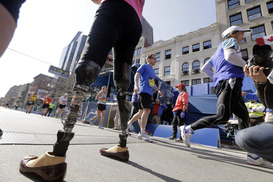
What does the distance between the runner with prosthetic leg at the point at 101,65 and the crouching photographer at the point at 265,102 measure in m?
0.89

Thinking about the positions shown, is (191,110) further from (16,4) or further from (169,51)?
(169,51)

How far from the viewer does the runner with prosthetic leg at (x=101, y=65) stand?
2.34ft

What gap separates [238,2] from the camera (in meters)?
17.6

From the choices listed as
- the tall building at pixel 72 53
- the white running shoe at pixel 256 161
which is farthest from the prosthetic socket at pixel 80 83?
the tall building at pixel 72 53

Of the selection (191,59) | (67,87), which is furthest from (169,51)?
(67,87)

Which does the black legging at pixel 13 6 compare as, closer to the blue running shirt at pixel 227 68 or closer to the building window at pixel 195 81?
the blue running shirt at pixel 227 68

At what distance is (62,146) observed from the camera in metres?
0.75

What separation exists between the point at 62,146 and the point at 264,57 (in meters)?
1.21

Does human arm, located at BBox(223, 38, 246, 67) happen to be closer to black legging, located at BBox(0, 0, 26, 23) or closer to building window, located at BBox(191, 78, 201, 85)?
black legging, located at BBox(0, 0, 26, 23)

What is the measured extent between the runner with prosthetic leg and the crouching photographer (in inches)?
35.0

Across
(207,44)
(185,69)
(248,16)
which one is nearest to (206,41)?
(207,44)

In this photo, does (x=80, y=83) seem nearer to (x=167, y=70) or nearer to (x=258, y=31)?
(x=167, y=70)

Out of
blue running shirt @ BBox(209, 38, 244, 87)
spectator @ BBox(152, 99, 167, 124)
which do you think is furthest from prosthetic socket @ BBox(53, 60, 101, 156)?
spectator @ BBox(152, 99, 167, 124)

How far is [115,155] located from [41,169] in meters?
0.60
